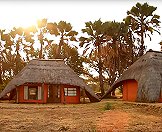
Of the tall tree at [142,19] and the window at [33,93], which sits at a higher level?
the tall tree at [142,19]

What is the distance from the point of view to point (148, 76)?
2070 cm

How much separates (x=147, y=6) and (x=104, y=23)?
475cm

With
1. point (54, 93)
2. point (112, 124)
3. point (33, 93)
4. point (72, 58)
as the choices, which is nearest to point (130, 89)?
point (54, 93)

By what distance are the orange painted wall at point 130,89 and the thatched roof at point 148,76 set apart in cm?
53

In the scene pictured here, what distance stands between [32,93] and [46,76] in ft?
6.36

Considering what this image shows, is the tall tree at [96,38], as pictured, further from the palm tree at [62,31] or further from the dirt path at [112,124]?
the dirt path at [112,124]

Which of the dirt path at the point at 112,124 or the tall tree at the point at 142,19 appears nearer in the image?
the dirt path at the point at 112,124

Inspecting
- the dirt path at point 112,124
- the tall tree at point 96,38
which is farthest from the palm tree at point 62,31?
the dirt path at point 112,124

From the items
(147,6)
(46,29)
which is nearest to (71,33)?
(46,29)

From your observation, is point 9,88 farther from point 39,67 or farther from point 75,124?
point 75,124

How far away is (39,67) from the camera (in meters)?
23.7

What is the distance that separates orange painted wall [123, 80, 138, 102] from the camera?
76.3 feet

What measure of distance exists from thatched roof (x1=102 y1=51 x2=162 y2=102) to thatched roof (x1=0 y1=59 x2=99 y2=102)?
3641 millimetres

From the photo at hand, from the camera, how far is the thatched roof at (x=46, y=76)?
21547mm
